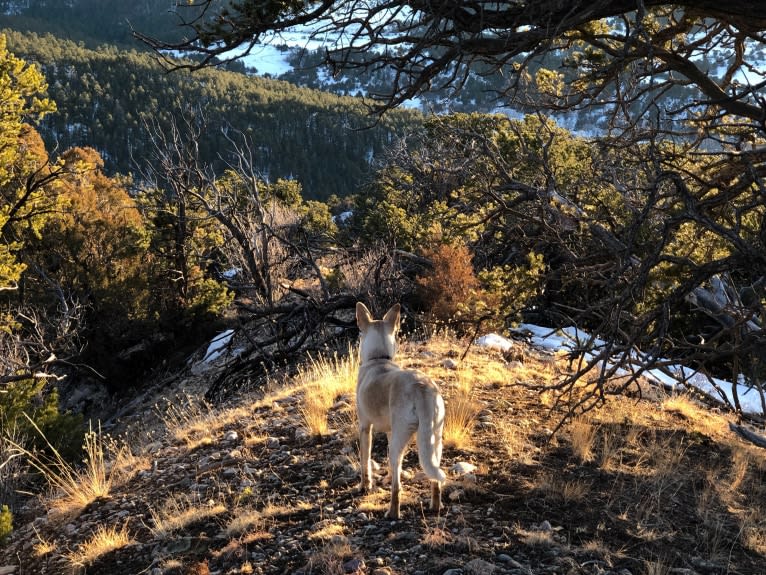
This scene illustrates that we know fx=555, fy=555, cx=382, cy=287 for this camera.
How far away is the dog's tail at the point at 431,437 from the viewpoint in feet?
11.7

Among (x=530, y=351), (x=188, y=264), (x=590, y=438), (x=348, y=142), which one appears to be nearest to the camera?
(x=590, y=438)

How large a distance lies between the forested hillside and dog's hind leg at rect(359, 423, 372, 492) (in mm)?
108143

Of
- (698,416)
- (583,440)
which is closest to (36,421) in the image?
(583,440)

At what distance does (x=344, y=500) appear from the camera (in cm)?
436

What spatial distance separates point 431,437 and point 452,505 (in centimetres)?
83

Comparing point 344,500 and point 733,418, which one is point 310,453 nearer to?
point 344,500

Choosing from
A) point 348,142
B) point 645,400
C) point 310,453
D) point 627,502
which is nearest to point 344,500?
point 310,453

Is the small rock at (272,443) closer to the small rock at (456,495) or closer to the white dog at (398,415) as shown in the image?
the white dog at (398,415)

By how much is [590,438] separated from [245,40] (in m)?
4.59

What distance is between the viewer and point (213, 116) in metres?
109

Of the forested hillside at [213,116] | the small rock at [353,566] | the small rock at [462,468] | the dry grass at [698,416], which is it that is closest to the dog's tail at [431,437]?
the small rock at [353,566]

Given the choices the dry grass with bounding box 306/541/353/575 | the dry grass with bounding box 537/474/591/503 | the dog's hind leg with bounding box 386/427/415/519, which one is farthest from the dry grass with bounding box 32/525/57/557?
the dry grass with bounding box 537/474/591/503

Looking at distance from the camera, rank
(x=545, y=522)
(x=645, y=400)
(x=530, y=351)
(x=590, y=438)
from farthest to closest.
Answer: (x=530, y=351) < (x=645, y=400) < (x=590, y=438) < (x=545, y=522)

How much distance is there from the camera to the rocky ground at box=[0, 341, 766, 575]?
11.7 ft
